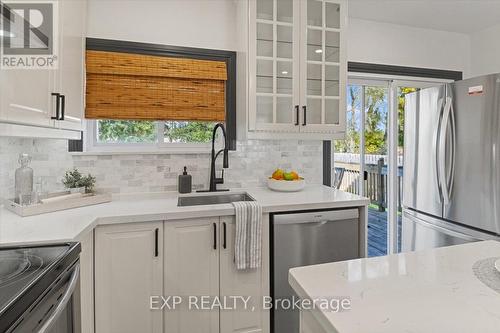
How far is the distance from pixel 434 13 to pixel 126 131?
118 inches

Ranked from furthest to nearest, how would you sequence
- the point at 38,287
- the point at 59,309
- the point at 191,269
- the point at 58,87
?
the point at 191,269
the point at 58,87
the point at 59,309
the point at 38,287

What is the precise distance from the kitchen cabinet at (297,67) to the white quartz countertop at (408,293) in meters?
1.42

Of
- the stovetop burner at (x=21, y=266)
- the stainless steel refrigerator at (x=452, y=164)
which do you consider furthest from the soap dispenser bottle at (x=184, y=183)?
the stainless steel refrigerator at (x=452, y=164)

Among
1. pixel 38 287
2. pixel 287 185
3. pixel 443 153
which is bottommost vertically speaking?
pixel 38 287

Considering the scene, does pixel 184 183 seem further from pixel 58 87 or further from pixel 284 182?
pixel 58 87

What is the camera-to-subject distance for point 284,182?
7.36 ft

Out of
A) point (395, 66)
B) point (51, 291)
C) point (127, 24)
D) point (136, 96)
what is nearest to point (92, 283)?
point (51, 291)

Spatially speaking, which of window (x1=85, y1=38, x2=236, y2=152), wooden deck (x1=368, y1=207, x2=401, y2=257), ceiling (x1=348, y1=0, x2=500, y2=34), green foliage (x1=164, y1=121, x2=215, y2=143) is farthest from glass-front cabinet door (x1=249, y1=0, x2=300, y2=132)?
wooden deck (x1=368, y1=207, x2=401, y2=257)

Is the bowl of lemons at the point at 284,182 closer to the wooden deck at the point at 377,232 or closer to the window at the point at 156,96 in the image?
the window at the point at 156,96

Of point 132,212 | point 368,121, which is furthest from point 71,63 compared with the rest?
point 368,121

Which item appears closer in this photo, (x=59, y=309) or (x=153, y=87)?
(x=59, y=309)

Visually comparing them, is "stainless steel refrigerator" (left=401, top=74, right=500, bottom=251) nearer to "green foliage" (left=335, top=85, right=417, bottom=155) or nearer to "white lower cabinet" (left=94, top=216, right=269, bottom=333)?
"green foliage" (left=335, top=85, right=417, bottom=155)

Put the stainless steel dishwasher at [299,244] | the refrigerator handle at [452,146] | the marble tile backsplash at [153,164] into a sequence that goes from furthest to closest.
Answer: the refrigerator handle at [452,146]
the marble tile backsplash at [153,164]
the stainless steel dishwasher at [299,244]

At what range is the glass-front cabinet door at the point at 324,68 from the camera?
2.25 meters
